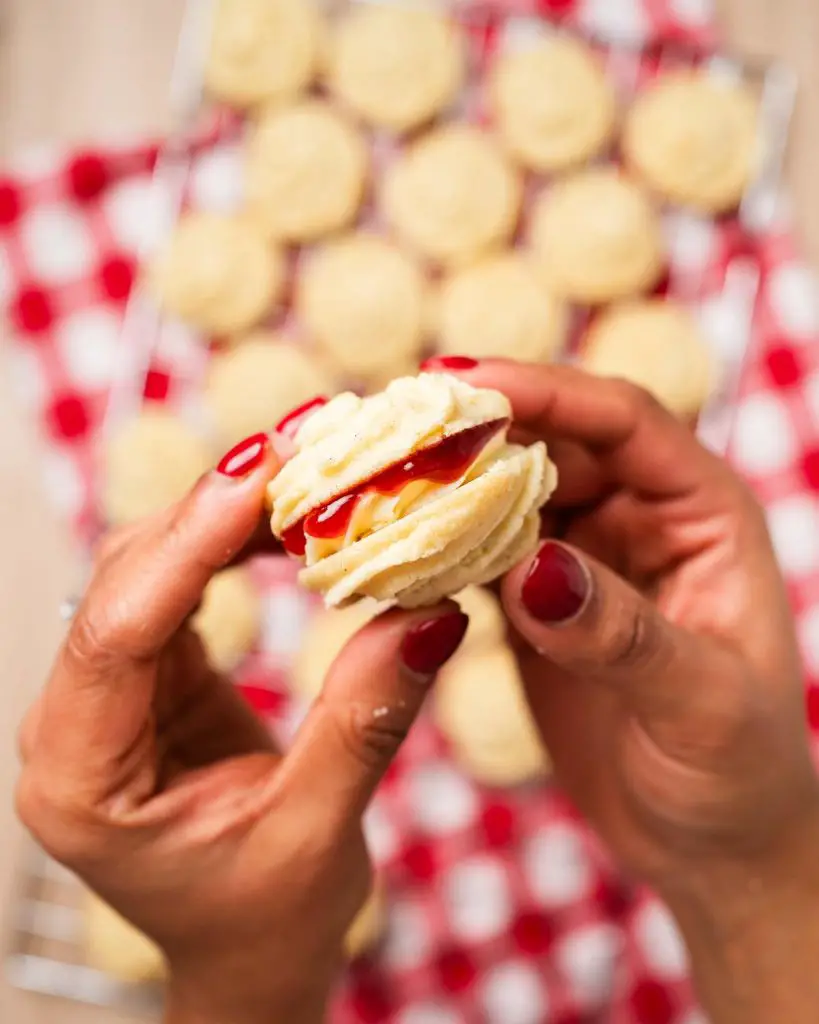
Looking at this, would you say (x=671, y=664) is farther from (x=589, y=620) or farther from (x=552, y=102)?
(x=552, y=102)

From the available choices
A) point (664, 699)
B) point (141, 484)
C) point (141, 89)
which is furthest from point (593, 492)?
point (141, 89)

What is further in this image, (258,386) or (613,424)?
(258,386)

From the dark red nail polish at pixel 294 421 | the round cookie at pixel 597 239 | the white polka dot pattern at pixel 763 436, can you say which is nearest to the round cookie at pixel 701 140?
the round cookie at pixel 597 239

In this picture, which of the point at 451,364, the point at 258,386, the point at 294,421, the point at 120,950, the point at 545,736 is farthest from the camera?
the point at 258,386

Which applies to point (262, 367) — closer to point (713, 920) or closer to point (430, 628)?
point (430, 628)

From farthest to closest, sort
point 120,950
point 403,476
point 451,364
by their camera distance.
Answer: point 120,950 < point 451,364 < point 403,476

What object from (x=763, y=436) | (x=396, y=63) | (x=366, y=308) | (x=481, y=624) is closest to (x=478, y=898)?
(x=481, y=624)
